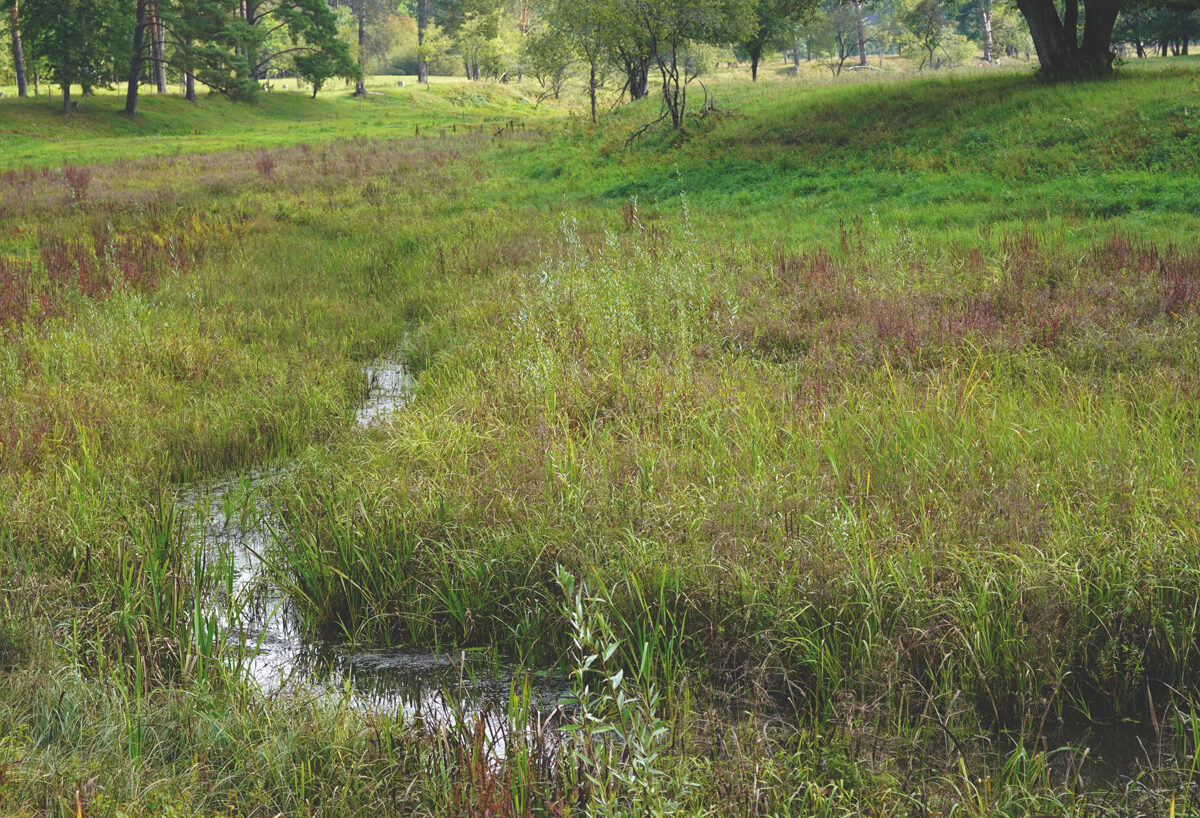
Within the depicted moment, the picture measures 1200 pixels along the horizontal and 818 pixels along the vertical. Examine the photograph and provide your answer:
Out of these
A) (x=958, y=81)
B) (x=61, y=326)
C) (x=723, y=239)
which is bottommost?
(x=61, y=326)

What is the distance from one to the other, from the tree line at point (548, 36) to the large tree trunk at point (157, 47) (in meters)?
0.14

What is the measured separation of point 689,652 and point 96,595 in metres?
2.65

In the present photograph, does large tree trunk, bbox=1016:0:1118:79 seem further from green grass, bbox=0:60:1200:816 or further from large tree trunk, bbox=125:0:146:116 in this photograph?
large tree trunk, bbox=125:0:146:116

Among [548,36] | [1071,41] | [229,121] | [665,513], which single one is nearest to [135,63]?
[229,121]

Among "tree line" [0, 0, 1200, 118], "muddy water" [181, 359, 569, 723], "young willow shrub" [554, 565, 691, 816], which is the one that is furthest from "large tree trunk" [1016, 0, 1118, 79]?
"young willow shrub" [554, 565, 691, 816]

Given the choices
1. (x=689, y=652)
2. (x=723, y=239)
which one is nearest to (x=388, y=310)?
(x=723, y=239)

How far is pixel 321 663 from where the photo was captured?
388 cm

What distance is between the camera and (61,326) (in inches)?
330

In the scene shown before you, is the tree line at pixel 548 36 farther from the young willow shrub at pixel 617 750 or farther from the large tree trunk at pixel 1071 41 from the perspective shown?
the young willow shrub at pixel 617 750

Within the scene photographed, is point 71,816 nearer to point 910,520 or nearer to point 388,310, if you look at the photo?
point 910,520

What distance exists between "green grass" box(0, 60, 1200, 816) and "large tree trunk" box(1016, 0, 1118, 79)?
9.50 meters

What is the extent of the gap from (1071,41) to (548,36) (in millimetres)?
30454

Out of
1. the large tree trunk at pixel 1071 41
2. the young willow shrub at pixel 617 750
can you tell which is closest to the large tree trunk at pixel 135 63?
the large tree trunk at pixel 1071 41

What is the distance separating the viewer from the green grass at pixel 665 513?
2.78 m
